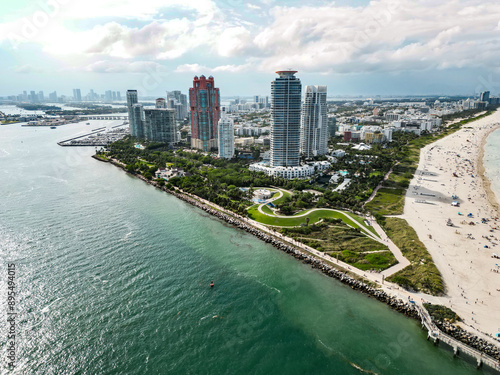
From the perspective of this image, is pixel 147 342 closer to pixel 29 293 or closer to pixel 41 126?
pixel 29 293

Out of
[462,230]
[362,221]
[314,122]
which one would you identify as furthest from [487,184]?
[314,122]

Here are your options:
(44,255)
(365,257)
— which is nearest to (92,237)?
(44,255)

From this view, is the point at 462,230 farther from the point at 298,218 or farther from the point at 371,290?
the point at 298,218

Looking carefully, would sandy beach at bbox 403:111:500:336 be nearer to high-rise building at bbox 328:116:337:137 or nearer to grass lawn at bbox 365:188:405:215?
grass lawn at bbox 365:188:405:215

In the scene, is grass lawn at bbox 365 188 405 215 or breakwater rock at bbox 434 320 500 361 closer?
breakwater rock at bbox 434 320 500 361

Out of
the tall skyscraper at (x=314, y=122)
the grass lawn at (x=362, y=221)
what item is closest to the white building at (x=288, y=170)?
the tall skyscraper at (x=314, y=122)

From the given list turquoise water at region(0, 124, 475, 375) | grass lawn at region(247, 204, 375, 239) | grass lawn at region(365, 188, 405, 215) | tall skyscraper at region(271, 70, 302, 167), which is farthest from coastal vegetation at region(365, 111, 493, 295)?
tall skyscraper at region(271, 70, 302, 167)

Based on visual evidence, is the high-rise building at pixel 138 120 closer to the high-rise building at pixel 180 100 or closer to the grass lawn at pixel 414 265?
the high-rise building at pixel 180 100
